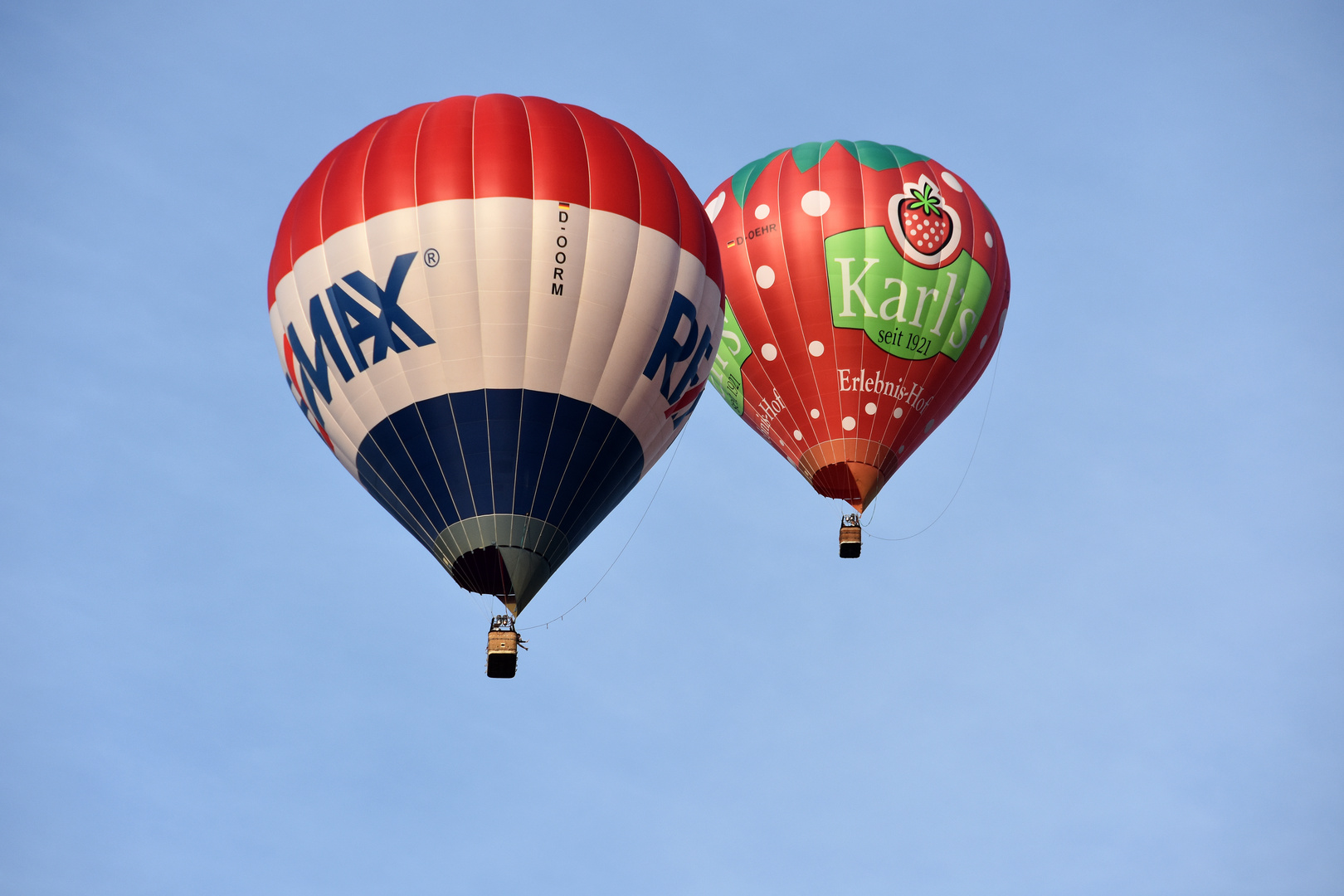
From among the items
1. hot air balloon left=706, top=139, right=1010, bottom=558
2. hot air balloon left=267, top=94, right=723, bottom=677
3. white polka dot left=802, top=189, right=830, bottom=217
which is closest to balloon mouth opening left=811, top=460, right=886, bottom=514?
hot air balloon left=706, top=139, right=1010, bottom=558

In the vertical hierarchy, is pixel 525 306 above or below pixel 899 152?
below

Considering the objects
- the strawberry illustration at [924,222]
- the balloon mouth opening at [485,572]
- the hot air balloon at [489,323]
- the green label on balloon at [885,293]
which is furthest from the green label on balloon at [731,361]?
the balloon mouth opening at [485,572]

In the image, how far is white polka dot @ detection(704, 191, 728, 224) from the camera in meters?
31.2

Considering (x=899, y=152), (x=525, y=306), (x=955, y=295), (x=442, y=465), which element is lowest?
(x=442, y=465)

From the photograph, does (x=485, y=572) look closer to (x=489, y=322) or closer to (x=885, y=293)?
(x=489, y=322)

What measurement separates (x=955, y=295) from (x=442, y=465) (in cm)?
1008

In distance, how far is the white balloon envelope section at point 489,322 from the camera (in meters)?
23.2

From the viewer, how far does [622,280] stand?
77.5 feet

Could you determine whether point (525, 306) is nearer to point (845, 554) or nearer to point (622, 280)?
point (622, 280)

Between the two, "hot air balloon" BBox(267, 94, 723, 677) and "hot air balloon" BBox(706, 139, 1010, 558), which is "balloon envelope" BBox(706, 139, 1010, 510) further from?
"hot air balloon" BBox(267, 94, 723, 677)

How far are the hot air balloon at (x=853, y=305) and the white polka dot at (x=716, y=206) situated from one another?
0.13m

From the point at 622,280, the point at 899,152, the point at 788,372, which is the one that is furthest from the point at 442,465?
the point at 899,152

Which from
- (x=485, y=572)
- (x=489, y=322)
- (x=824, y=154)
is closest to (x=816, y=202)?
(x=824, y=154)

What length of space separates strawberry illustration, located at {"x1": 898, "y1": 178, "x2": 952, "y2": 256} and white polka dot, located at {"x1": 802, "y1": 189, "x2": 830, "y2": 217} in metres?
1.12
